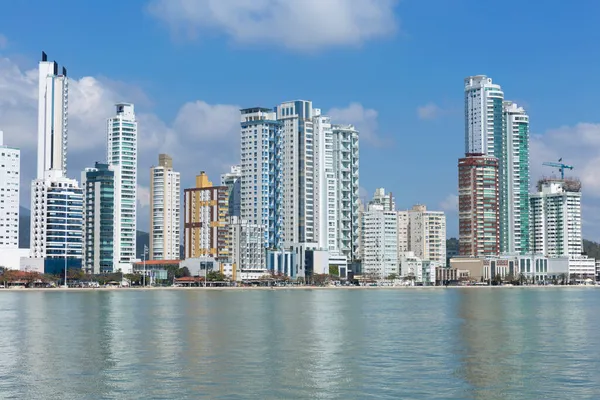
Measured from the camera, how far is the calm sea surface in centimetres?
4050

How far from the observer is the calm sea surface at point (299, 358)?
40.5m

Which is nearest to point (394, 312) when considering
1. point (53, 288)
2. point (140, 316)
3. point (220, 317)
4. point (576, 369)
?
point (220, 317)

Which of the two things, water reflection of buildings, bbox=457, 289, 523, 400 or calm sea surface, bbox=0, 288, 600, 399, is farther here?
water reflection of buildings, bbox=457, 289, 523, 400

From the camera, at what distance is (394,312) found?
98375 millimetres

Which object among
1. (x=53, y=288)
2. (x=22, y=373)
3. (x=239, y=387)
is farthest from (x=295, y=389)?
(x=53, y=288)

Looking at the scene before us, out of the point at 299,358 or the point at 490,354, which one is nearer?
the point at 299,358

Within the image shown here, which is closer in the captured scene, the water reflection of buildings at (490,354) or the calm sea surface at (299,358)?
the calm sea surface at (299,358)

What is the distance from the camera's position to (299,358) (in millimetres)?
51312

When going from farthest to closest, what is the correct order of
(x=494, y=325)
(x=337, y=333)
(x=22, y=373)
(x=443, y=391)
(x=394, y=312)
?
(x=394, y=312)
(x=494, y=325)
(x=337, y=333)
(x=22, y=373)
(x=443, y=391)

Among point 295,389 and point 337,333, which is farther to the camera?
point 337,333

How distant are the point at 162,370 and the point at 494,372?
51.4 feet

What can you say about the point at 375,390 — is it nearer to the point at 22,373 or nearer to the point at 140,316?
the point at 22,373

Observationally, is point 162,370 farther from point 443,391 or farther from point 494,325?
point 494,325

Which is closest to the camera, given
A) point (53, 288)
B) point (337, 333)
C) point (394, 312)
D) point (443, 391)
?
point (443, 391)
